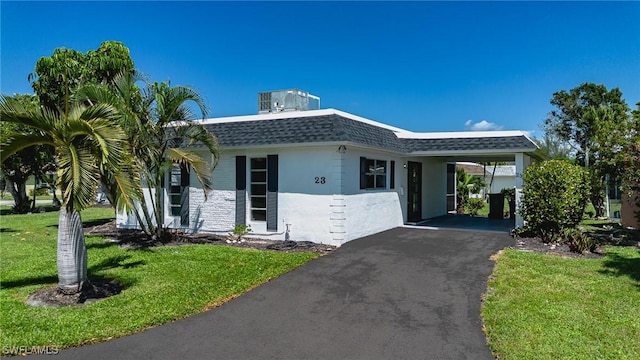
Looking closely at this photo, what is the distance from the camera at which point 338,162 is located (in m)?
11.2

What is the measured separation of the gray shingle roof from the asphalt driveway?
3496 millimetres

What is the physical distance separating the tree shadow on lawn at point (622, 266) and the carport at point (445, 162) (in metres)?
3.23

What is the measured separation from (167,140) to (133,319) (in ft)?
23.3

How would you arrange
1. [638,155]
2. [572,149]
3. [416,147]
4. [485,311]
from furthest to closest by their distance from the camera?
[572,149] → [416,147] → [638,155] → [485,311]

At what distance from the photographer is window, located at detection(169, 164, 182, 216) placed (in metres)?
14.2

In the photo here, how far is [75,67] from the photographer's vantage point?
13773mm

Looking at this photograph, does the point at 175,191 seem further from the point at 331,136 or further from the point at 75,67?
the point at 331,136

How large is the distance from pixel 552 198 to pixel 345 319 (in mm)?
7931

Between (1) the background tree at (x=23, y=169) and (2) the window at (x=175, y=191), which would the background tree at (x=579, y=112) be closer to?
(2) the window at (x=175, y=191)

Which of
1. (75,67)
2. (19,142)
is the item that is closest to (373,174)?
(19,142)

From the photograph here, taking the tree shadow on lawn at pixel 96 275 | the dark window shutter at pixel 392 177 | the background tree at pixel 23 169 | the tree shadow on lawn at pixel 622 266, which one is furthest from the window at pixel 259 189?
the background tree at pixel 23 169

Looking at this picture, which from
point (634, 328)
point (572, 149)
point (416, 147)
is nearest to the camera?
point (634, 328)

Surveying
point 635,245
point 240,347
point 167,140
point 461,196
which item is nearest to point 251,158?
point 167,140

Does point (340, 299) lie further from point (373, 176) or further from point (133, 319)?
point (373, 176)
